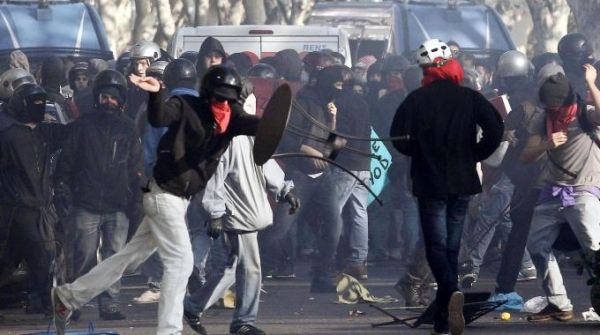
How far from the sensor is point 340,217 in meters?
15.7

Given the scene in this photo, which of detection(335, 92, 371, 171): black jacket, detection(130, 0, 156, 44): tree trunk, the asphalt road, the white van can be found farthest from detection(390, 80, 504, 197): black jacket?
detection(130, 0, 156, 44): tree trunk

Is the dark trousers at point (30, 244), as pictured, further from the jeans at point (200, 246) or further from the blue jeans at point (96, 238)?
the jeans at point (200, 246)

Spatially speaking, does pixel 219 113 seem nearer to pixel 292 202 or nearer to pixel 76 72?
A: pixel 292 202

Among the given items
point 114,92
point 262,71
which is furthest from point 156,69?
point 114,92

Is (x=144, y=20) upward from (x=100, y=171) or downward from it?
upward

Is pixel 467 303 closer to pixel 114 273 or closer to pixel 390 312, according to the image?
pixel 390 312

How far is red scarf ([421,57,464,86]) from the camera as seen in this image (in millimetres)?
11328

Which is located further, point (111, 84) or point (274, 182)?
point (111, 84)

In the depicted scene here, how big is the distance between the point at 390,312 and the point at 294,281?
10.1ft

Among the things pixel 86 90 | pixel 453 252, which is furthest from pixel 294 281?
pixel 453 252

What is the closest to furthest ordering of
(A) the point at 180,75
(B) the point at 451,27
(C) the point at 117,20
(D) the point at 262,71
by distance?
(A) the point at 180,75 → (D) the point at 262,71 → (B) the point at 451,27 → (C) the point at 117,20

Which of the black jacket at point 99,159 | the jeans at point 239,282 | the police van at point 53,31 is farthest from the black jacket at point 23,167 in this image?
the police van at point 53,31

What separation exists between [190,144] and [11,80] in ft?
17.5

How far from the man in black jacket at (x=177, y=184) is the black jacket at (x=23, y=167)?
8.57ft
